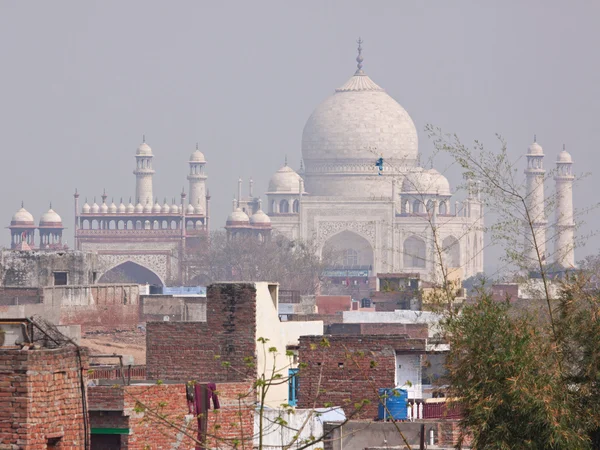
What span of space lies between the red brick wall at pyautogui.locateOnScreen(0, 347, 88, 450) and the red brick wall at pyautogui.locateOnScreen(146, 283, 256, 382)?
5598mm

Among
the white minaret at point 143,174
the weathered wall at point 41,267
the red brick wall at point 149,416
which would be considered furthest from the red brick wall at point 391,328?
the white minaret at point 143,174

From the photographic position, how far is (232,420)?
10812 millimetres

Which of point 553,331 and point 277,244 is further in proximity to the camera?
point 277,244

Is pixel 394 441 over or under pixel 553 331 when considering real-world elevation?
under

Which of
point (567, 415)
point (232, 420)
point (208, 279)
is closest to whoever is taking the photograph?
point (567, 415)

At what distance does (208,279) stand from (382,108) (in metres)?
18.7

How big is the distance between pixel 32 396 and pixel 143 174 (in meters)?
72.9

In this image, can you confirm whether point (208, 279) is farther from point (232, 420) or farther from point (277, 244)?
point (232, 420)

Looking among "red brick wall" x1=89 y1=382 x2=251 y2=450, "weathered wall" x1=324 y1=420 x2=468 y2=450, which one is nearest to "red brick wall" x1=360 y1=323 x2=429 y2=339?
"weathered wall" x1=324 y1=420 x2=468 y2=450

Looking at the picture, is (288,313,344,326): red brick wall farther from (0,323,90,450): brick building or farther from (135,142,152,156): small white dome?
(135,142,152,156): small white dome

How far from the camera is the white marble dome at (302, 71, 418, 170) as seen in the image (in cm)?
8112

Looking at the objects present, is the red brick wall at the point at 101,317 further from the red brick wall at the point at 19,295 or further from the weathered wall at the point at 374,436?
the weathered wall at the point at 374,436

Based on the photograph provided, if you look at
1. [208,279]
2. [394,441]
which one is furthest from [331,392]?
[208,279]

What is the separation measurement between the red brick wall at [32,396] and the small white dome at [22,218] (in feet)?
223
